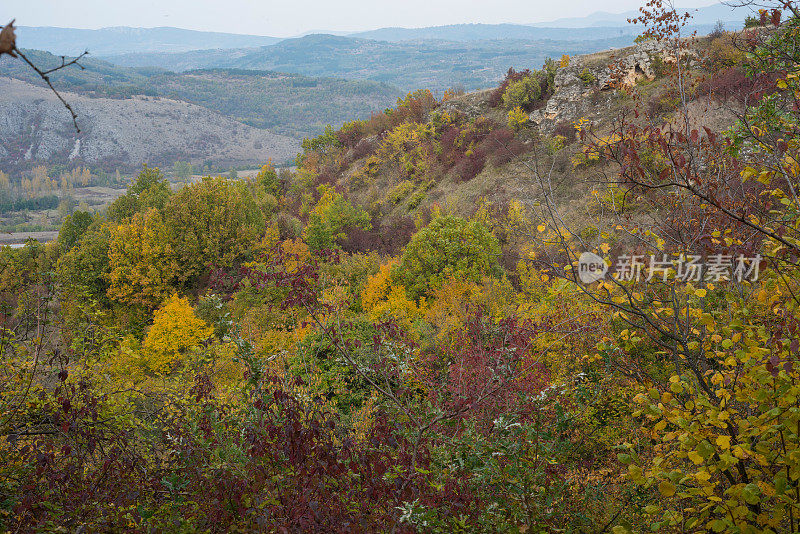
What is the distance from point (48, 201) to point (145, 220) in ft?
401

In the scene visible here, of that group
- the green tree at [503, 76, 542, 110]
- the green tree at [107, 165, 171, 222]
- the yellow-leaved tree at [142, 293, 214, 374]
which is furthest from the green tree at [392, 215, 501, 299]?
the green tree at [107, 165, 171, 222]

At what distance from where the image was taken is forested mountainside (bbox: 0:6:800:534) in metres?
3.10

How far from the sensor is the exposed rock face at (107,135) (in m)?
162

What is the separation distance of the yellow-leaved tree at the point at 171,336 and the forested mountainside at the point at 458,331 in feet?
0.53

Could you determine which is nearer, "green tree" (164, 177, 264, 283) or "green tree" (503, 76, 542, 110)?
"green tree" (164, 177, 264, 283)

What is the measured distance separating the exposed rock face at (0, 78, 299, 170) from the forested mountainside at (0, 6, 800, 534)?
478 feet

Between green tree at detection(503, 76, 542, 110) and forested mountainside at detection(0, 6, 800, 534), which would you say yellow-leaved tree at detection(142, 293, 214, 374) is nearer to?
forested mountainside at detection(0, 6, 800, 534)

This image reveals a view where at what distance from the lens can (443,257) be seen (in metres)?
20.4

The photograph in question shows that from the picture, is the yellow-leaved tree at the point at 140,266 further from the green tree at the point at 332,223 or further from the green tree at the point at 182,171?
the green tree at the point at 182,171

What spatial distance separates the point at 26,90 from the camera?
17838 centimetres

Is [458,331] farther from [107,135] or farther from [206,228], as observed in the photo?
[107,135]

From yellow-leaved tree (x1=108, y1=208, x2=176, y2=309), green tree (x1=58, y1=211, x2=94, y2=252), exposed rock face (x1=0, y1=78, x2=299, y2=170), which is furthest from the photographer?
exposed rock face (x1=0, y1=78, x2=299, y2=170)

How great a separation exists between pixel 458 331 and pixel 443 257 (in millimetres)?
7355

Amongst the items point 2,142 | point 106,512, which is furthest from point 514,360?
point 2,142
